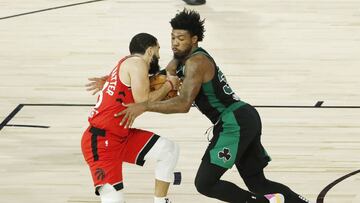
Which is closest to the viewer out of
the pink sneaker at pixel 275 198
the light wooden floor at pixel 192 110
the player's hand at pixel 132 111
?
the player's hand at pixel 132 111

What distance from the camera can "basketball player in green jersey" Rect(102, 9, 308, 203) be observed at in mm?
7934

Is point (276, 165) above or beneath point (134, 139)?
beneath

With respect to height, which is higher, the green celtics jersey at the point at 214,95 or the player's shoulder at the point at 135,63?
the player's shoulder at the point at 135,63

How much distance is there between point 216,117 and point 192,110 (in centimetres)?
404

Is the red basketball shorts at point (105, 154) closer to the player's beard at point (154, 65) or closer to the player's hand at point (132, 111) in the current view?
the player's hand at point (132, 111)

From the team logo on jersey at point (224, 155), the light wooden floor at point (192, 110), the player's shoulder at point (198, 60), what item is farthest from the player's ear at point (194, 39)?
the light wooden floor at point (192, 110)

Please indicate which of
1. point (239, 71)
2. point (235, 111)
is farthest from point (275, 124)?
point (235, 111)

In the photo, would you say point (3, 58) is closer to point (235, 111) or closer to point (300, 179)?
point (300, 179)

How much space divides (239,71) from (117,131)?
5.93 metres

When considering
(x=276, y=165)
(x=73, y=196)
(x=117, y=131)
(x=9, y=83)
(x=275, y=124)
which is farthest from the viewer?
(x=9, y=83)

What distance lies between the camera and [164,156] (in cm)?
826

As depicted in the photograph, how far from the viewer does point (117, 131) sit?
8.14m

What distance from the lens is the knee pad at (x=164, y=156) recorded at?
8.25 metres

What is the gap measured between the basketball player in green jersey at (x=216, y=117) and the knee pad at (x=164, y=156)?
0.97 ft
